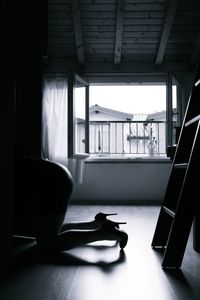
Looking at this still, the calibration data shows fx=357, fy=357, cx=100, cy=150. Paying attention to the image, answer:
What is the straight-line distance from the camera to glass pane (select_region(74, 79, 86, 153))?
17.2 ft

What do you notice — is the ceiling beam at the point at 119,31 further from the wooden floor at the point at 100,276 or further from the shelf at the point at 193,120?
the wooden floor at the point at 100,276

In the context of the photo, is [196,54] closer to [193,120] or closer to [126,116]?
[126,116]

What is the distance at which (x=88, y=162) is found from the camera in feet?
17.6

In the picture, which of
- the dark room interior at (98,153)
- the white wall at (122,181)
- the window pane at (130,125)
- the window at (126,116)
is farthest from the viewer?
the window pane at (130,125)

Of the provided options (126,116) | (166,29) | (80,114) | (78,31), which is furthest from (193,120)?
(126,116)

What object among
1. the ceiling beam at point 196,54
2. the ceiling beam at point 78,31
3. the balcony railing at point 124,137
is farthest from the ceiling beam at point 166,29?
the balcony railing at point 124,137

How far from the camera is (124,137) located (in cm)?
691

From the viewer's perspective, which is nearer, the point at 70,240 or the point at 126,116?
the point at 70,240

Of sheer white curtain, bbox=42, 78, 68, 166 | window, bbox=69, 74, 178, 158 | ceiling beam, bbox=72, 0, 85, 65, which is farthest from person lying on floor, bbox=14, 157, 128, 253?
ceiling beam, bbox=72, 0, 85, 65

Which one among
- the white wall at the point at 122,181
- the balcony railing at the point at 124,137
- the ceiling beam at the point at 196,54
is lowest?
the white wall at the point at 122,181

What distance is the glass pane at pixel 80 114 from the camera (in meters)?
5.24

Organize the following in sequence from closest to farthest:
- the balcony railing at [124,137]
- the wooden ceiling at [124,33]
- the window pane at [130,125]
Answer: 1. the wooden ceiling at [124,33]
2. the window pane at [130,125]
3. the balcony railing at [124,137]

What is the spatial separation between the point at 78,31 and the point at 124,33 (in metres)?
0.65

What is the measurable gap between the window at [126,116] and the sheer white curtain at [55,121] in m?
0.19
